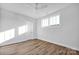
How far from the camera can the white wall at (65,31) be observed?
249 centimetres

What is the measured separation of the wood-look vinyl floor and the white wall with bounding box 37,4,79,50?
8cm

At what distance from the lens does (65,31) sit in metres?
2.51

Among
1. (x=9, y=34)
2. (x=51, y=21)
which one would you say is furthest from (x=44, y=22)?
(x=9, y=34)

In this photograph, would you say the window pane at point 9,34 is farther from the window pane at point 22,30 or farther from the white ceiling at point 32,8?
the white ceiling at point 32,8

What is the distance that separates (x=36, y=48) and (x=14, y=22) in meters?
0.55

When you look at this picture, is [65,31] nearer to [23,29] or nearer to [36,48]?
[36,48]

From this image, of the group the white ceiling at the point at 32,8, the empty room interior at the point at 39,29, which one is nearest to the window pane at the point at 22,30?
the empty room interior at the point at 39,29

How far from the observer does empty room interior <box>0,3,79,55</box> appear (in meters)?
2.49

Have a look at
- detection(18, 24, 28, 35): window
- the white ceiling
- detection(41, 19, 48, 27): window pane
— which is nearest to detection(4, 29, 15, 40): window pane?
detection(18, 24, 28, 35): window

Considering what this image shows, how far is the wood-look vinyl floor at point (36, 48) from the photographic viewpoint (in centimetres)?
251

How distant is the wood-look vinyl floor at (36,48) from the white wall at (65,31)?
0.26 ft

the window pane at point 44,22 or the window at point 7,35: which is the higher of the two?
the window pane at point 44,22

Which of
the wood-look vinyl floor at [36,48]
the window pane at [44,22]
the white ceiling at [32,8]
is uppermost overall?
the white ceiling at [32,8]

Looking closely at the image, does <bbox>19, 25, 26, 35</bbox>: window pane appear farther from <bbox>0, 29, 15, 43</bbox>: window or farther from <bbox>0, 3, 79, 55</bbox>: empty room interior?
<bbox>0, 29, 15, 43</bbox>: window
